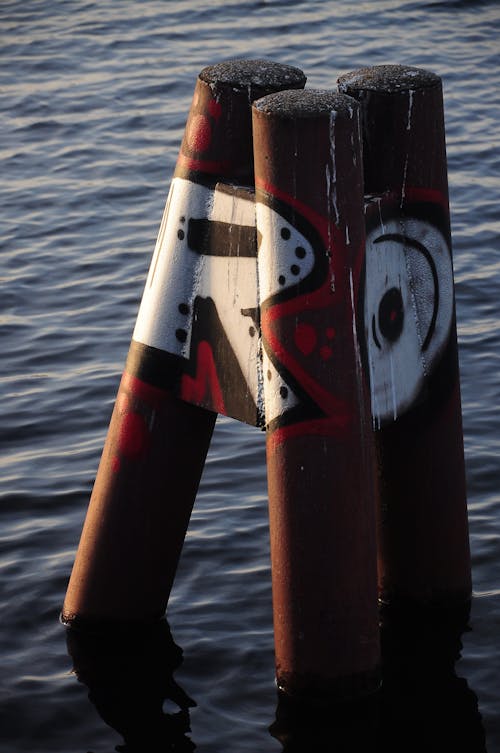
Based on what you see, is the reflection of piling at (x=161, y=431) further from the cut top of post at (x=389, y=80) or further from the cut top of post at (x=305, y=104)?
the cut top of post at (x=305, y=104)

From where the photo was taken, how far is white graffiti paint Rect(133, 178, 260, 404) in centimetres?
420

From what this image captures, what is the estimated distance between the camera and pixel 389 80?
434 cm

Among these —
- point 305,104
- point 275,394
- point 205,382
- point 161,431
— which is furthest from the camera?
point 161,431

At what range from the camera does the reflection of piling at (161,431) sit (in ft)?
14.1

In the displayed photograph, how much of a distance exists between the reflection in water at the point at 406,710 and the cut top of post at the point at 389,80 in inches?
75.2

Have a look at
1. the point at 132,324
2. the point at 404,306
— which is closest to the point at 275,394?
the point at 404,306

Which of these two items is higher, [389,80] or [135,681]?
[389,80]

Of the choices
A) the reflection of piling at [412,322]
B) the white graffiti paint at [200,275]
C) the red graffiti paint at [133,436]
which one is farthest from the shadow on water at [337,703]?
the white graffiti paint at [200,275]

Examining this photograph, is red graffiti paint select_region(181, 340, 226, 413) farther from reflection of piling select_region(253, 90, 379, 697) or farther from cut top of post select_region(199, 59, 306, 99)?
cut top of post select_region(199, 59, 306, 99)

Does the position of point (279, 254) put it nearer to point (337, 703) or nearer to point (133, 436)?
point (133, 436)

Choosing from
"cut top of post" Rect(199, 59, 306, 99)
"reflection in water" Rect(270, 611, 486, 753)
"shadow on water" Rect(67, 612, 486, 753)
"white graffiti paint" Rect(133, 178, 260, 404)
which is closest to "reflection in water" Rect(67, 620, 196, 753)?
"shadow on water" Rect(67, 612, 486, 753)

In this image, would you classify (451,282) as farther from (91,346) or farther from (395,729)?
(91,346)

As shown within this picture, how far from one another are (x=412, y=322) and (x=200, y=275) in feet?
2.37

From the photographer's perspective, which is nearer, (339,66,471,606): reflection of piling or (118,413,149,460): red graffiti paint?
(339,66,471,606): reflection of piling
